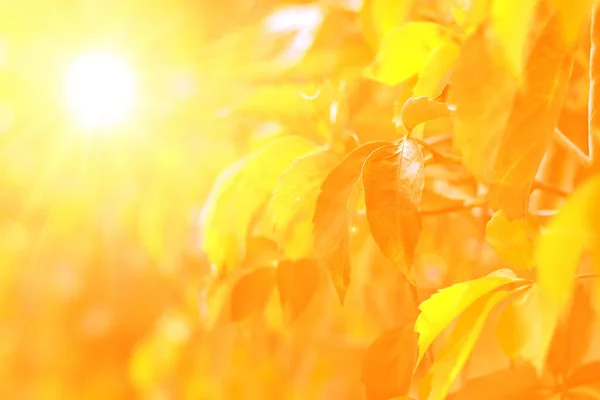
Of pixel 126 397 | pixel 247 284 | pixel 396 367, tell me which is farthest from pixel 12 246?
pixel 396 367

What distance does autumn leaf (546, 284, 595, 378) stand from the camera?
56 centimetres

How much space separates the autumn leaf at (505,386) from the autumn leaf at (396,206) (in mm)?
101

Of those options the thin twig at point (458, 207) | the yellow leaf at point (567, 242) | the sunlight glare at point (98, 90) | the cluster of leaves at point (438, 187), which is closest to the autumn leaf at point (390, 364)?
the cluster of leaves at point (438, 187)

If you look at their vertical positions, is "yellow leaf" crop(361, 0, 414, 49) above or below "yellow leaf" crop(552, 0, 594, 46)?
above

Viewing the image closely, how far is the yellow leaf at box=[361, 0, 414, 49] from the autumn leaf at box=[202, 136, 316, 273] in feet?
0.39

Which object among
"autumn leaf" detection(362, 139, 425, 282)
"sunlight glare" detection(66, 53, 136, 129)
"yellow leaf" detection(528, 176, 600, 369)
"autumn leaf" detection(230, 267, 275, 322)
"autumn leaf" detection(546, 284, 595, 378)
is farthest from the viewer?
"sunlight glare" detection(66, 53, 136, 129)

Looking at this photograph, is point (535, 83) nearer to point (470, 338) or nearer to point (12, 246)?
point (470, 338)

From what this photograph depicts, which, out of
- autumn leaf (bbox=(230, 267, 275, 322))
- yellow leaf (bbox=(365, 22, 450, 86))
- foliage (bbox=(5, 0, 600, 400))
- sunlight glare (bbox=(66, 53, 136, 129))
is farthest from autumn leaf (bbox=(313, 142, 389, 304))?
sunlight glare (bbox=(66, 53, 136, 129))

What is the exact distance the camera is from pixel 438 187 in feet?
2.32

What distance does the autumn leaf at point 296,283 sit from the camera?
66 centimetres

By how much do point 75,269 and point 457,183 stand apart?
3.13 m

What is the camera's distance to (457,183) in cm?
70

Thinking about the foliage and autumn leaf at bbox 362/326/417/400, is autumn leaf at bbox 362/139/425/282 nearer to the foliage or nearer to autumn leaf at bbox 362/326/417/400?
the foliage

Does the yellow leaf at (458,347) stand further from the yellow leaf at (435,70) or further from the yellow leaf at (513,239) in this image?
the yellow leaf at (435,70)
